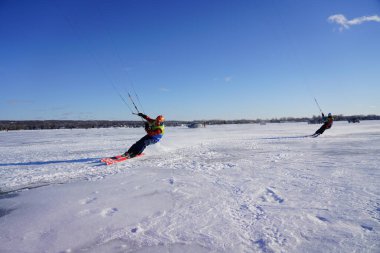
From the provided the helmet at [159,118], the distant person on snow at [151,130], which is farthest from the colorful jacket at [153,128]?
the helmet at [159,118]

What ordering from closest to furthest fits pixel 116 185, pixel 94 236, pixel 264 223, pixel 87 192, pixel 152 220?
pixel 94 236, pixel 264 223, pixel 152 220, pixel 87 192, pixel 116 185

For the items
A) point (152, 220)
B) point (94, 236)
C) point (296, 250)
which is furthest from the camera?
point (152, 220)

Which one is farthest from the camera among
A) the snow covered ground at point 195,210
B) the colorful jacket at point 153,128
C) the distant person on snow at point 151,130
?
the colorful jacket at point 153,128

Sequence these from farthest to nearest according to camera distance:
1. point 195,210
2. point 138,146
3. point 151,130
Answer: point 151,130 < point 138,146 < point 195,210

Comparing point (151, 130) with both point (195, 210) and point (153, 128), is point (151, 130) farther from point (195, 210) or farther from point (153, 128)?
point (195, 210)

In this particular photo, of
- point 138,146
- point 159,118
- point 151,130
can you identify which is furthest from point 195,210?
point 159,118

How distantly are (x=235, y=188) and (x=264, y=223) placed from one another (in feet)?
5.41

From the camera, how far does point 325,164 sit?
7.14m

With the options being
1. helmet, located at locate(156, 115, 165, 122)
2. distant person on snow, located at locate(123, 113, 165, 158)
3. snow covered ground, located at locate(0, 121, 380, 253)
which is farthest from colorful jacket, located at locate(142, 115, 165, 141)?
snow covered ground, located at locate(0, 121, 380, 253)

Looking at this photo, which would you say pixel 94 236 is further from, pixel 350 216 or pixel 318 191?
A: pixel 318 191

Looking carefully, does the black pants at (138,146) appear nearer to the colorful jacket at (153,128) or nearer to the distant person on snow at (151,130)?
the distant person on snow at (151,130)

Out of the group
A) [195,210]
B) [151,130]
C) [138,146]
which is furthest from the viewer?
[151,130]

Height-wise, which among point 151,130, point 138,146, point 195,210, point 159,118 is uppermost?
point 159,118

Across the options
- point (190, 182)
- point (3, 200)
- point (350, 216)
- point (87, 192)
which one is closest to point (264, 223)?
point (350, 216)
